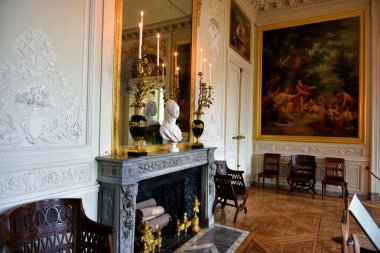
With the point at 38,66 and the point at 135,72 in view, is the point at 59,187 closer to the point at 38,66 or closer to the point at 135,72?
the point at 38,66

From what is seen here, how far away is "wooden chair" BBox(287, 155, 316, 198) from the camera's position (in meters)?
5.91

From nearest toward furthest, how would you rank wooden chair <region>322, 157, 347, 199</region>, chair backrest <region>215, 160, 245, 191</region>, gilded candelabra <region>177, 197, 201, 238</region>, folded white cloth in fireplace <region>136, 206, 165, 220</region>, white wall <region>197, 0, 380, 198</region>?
folded white cloth in fireplace <region>136, 206, 165, 220</region> < gilded candelabra <region>177, 197, 201, 238</region> < chair backrest <region>215, 160, 245, 191</region> < white wall <region>197, 0, 380, 198</region> < wooden chair <region>322, 157, 347, 199</region>

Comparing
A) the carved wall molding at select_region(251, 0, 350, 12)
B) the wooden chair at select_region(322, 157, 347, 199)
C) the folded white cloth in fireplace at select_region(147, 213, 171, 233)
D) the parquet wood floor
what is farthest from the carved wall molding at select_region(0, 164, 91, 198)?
the carved wall molding at select_region(251, 0, 350, 12)

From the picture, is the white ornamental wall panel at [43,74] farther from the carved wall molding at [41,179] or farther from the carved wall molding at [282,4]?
the carved wall molding at [282,4]

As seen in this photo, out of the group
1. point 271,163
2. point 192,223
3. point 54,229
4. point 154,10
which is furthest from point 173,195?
point 271,163

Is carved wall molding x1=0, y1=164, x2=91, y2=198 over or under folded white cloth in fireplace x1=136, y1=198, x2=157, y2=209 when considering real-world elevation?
over

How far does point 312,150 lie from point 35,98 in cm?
615

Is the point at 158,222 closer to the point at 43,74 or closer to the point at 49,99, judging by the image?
the point at 49,99

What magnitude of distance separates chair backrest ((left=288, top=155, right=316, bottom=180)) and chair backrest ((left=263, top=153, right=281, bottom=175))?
318 mm

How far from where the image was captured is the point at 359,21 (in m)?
5.88

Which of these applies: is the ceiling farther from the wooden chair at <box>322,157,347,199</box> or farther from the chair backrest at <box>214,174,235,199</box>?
the wooden chair at <box>322,157,347,199</box>

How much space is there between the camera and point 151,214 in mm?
2920

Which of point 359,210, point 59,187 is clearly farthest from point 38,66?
point 359,210

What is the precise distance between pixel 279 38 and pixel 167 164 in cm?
545
